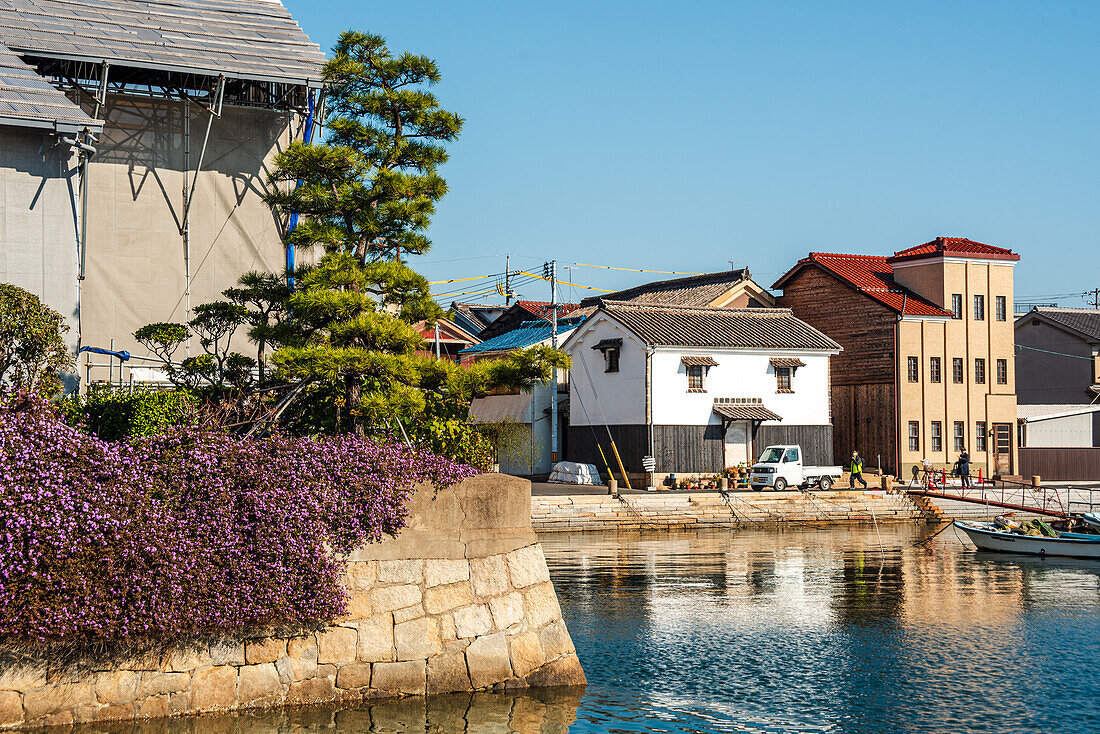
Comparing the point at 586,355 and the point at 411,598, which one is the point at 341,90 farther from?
the point at 586,355

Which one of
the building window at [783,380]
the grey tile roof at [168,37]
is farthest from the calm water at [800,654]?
the building window at [783,380]

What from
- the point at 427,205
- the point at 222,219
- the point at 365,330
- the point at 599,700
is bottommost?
the point at 599,700

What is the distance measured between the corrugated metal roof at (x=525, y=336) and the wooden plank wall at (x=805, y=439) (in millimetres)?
10685

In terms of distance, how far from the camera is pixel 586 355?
162 ft

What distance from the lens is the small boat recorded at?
106 ft

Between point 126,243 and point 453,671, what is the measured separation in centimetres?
1760

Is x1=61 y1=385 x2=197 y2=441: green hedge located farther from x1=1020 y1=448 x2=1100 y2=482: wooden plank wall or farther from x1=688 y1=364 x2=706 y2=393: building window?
x1=1020 y1=448 x2=1100 y2=482: wooden plank wall

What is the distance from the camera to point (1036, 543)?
33.0 meters

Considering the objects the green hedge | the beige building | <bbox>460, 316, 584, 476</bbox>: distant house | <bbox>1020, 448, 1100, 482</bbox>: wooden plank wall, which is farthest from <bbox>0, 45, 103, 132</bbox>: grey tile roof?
<bbox>1020, 448, 1100, 482</bbox>: wooden plank wall

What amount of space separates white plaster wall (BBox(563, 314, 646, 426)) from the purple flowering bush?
111ft

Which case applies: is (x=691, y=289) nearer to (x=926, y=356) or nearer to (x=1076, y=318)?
(x=926, y=356)

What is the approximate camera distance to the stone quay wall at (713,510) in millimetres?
39156

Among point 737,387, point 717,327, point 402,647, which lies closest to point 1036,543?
point 737,387

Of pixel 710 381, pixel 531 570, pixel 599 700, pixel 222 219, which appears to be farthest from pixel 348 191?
pixel 710 381
